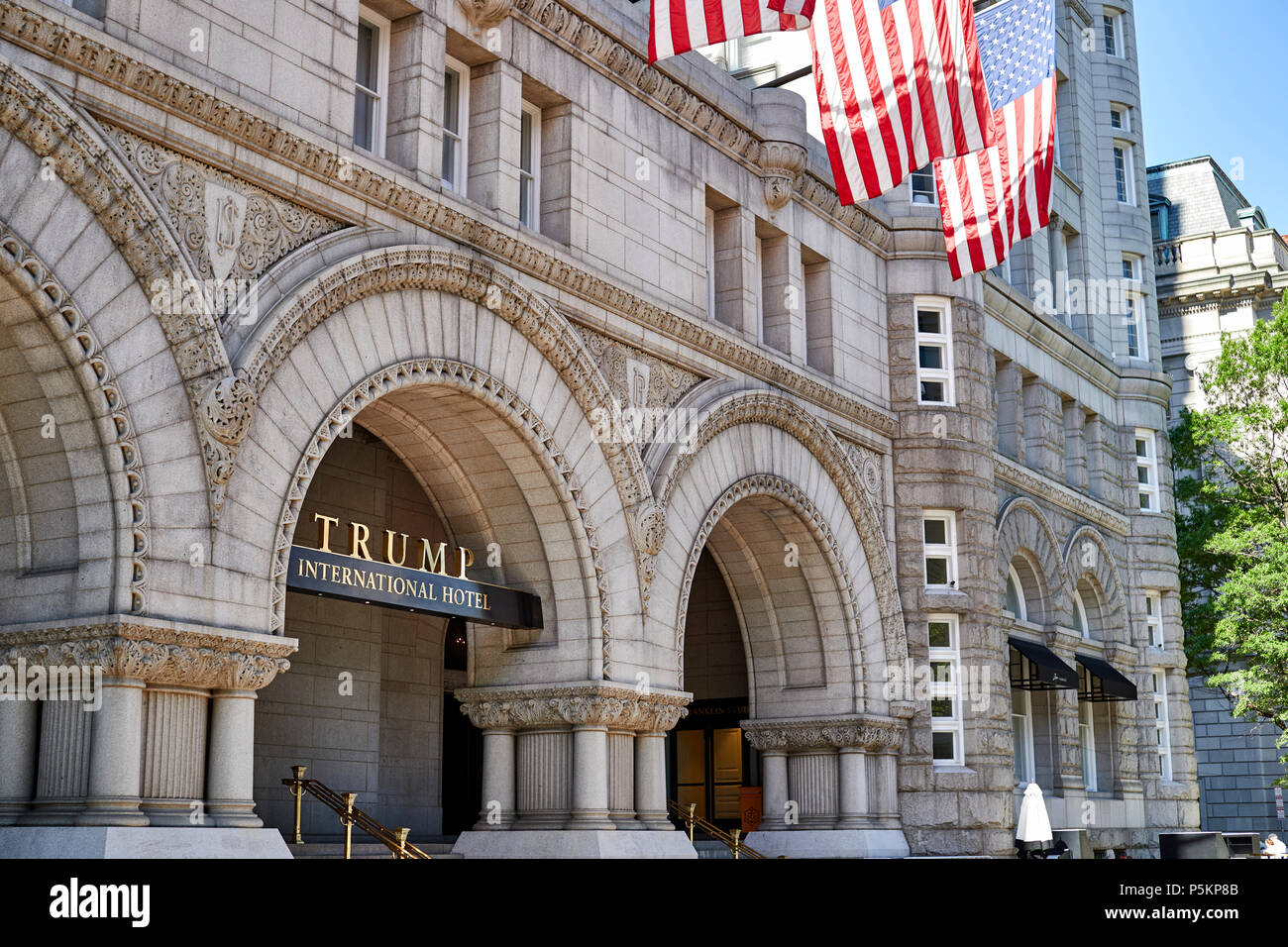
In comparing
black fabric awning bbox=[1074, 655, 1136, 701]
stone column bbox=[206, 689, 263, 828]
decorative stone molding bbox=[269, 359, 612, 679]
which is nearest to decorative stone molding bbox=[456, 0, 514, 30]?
decorative stone molding bbox=[269, 359, 612, 679]

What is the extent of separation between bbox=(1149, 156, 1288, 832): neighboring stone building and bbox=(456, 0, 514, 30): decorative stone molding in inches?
1578

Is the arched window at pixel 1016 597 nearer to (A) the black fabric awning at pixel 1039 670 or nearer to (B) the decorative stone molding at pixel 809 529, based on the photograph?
(A) the black fabric awning at pixel 1039 670

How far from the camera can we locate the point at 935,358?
2638 cm

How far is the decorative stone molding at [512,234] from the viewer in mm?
11984

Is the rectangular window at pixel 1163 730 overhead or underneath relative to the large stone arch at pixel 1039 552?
underneath

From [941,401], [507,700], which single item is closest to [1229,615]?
[941,401]

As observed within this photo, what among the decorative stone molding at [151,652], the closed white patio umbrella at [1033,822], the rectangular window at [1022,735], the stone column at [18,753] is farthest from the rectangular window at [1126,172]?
the stone column at [18,753]

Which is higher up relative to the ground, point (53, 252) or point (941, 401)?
point (941, 401)

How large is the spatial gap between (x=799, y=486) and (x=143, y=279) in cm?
1200

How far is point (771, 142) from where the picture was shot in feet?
73.1

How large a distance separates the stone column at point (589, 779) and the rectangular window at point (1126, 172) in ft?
96.5

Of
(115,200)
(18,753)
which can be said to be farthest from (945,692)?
(115,200)

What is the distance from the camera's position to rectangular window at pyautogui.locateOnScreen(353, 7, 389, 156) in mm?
15867
